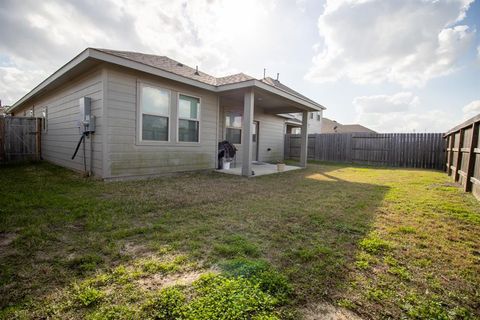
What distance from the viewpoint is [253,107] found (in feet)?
24.0

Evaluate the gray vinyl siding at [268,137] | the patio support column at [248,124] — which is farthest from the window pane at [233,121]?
the patio support column at [248,124]

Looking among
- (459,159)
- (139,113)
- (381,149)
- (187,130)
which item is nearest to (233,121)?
(187,130)

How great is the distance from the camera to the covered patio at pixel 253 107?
21.1ft

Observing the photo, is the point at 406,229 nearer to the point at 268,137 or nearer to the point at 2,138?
the point at 268,137

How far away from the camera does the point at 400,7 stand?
684 cm

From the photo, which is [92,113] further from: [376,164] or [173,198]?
[376,164]

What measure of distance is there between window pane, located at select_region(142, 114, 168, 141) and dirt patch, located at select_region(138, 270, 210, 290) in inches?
181

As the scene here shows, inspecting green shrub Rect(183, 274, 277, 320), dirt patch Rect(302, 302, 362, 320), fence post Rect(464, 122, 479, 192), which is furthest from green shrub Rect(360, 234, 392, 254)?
fence post Rect(464, 122, 479, 192)

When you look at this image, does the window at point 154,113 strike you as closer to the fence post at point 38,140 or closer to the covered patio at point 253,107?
the covered patio at point 253,107

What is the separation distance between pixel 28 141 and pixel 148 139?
772cm

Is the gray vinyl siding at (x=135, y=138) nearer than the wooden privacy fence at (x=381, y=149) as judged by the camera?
Yes

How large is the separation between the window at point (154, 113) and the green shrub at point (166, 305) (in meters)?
4.84

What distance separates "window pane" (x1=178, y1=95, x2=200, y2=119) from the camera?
20.7 feet

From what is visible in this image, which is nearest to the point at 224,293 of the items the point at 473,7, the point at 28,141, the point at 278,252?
the point at 278,252
